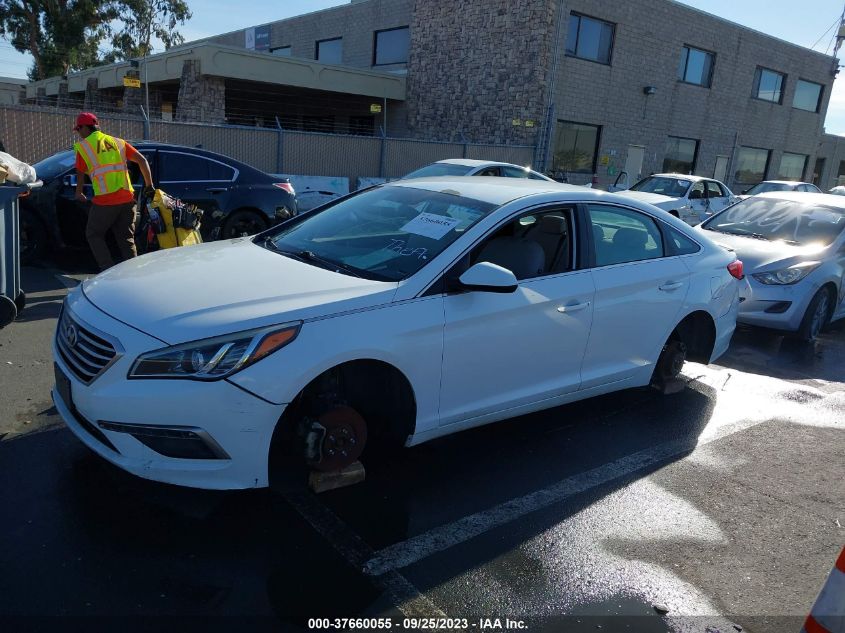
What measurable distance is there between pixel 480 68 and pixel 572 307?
2077cm

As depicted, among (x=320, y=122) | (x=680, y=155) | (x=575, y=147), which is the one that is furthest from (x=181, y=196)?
(x=320, y=122)

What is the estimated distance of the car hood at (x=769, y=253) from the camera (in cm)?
712

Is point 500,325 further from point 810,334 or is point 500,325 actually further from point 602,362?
point 810,334

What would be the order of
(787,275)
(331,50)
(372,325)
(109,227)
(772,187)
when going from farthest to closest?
(331,50)
(772,187)
(787,275)
(109,227)
(372,325)

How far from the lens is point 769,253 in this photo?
7312 mm

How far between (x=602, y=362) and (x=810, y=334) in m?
4.26

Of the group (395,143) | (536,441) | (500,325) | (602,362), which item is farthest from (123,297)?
(395,143)

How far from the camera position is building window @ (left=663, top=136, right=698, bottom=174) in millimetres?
26641

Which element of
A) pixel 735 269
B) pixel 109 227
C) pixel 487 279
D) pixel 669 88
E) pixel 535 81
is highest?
pixel 669 88

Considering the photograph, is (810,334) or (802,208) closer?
(810,334)

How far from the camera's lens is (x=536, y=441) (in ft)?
14.0

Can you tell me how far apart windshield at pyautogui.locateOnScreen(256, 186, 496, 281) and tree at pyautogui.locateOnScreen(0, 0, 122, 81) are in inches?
1602

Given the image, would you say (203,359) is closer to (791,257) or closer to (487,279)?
(487,279)

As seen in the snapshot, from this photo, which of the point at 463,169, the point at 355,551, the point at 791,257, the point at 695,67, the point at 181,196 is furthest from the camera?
the point at 695,67
